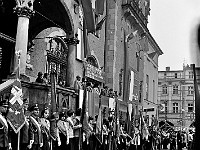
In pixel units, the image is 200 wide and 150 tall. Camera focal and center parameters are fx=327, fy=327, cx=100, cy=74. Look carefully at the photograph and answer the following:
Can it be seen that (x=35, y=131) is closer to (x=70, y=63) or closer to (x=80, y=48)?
(x=70, y=63)

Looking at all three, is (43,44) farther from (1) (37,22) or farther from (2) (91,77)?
(2) (91,77)

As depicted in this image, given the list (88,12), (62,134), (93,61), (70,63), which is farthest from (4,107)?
(93,61)

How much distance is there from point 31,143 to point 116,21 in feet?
59.7

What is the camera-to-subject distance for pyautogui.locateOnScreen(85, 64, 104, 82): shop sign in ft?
66.1

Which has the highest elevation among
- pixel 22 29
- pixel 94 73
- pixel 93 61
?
pixel 93 61

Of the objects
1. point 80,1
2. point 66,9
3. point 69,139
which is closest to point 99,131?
point 69,139

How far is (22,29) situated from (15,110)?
10.9 ft

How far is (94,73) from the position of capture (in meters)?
21.5

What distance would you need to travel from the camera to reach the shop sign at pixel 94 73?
66.1 ft

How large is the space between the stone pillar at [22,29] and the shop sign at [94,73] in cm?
980

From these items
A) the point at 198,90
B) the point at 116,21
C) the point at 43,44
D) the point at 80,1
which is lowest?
the point at 198,90

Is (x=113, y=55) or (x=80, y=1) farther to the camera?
(x=113, y=55)

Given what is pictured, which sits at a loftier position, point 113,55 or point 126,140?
point 113,55

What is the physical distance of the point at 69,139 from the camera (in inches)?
415
